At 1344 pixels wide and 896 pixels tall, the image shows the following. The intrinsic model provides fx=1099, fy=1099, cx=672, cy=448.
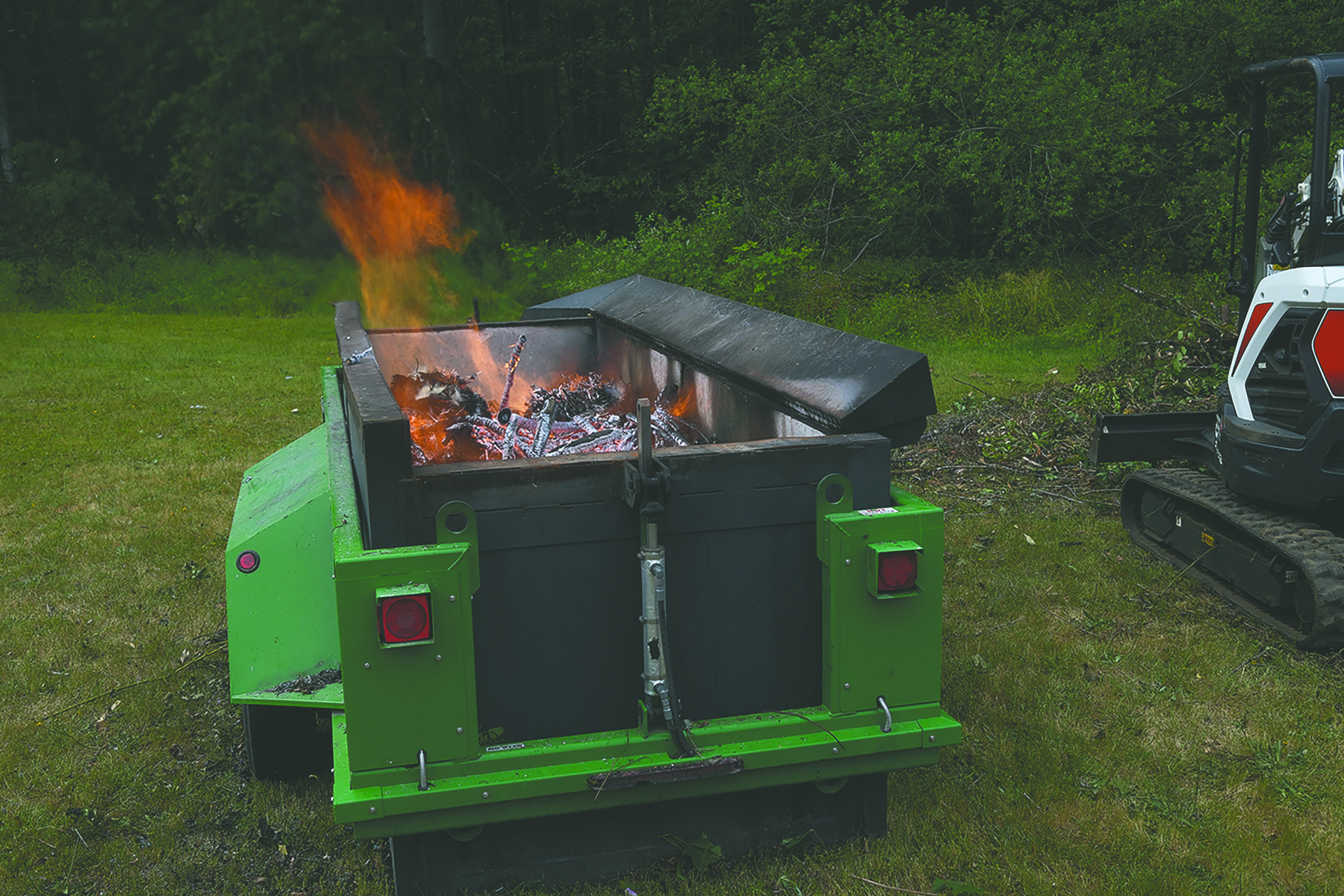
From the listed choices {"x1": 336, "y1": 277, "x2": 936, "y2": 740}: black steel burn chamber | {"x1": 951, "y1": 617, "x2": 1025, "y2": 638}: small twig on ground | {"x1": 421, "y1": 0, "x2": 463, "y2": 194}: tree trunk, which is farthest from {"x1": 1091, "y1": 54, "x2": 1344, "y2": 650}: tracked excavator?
{"x1": 421, "y1": 0, "x2": 463, "y2": 194}: tree trunk

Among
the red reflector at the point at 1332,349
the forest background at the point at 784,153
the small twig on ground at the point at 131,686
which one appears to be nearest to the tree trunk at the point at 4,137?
the forest background at the point at 784,153

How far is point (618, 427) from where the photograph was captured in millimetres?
4594

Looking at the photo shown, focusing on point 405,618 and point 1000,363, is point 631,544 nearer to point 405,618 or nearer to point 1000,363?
point 405,618

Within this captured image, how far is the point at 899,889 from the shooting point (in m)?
2.96

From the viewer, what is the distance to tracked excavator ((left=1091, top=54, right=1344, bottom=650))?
14.6ft

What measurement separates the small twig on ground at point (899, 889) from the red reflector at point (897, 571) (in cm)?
84

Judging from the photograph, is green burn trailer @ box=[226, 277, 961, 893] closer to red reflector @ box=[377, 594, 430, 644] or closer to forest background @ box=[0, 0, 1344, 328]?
red reflector @ box=[377, 594, 430, 644]

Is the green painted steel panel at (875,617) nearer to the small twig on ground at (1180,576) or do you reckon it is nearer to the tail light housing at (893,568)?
the tail light housing at (893,568)

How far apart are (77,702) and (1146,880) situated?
389 cm

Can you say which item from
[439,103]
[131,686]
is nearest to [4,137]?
[439,103]

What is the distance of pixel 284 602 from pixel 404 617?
1133mm

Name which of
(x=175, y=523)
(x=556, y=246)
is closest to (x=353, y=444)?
(x=175, y=523)

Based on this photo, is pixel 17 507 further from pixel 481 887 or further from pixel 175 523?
pixel 481 887

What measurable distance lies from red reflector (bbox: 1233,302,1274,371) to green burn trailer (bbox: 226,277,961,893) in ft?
8.50
